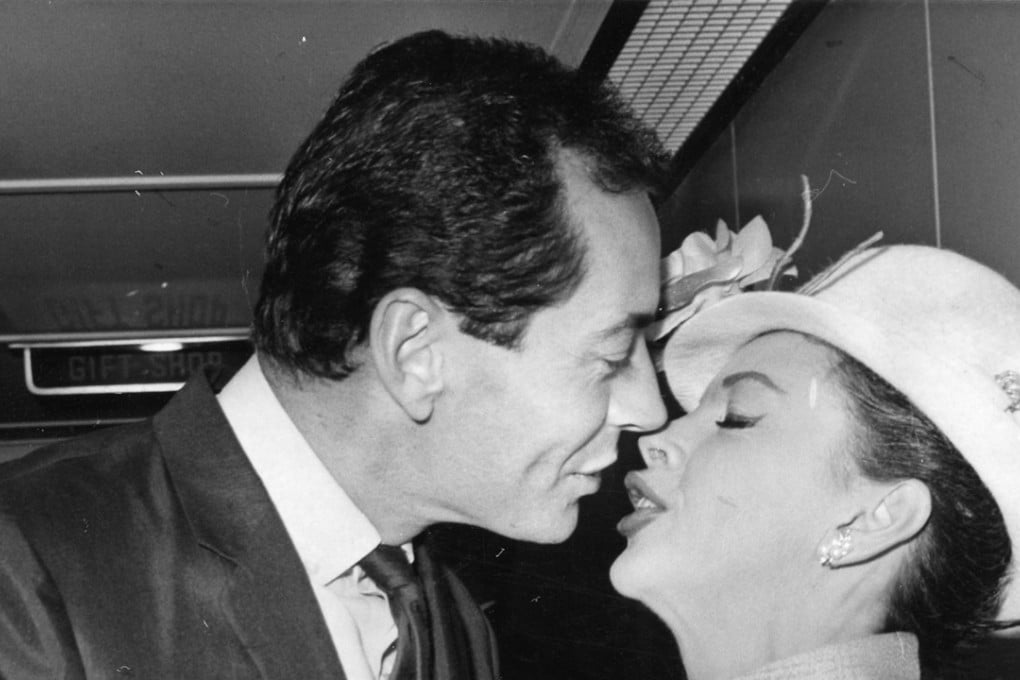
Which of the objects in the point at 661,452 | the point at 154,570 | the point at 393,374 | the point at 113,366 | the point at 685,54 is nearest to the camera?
the point at 154,570

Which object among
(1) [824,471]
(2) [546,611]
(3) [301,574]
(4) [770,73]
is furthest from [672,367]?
(3) [301,574]

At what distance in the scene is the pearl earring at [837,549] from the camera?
116 centimetres

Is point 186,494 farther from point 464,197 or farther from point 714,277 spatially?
point 714,277

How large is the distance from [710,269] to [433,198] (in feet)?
1.51

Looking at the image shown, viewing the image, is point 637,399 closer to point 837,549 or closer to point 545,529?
point 545,529

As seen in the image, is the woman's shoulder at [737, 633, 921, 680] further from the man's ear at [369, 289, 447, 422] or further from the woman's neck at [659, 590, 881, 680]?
the man's ear at [369, 289, 447, 422]

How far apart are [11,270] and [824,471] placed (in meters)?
1.23

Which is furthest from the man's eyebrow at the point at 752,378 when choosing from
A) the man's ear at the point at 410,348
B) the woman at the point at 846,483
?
the man's ear at the point at 410,348

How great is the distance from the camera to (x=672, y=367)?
137cm

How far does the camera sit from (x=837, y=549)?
3.85 ft

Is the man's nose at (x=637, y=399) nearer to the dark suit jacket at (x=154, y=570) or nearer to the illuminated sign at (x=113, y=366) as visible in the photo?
the dark suit jacket at (x=154, y=570)

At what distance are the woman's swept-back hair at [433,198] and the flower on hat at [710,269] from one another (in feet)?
0.97

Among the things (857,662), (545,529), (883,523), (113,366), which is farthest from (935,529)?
(113,366)

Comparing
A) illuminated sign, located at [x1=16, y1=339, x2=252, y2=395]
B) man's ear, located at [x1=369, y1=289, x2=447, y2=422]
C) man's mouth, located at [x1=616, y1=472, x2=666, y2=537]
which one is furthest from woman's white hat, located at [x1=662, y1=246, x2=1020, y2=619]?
illuminated sign, located at [x1=16, y1=339, x2=252, y2=395]
